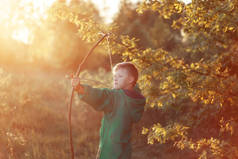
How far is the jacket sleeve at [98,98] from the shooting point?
95.0 inches

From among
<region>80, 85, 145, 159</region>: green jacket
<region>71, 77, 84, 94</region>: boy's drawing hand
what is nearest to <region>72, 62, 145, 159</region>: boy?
<region>80, 85, 145, 159</region>: green jacket

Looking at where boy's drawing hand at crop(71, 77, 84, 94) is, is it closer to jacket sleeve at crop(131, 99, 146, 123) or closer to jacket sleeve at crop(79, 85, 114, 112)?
jacket sleeve at crop(79, 85, 114, 112)

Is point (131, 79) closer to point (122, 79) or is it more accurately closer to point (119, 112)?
point (122, 79)

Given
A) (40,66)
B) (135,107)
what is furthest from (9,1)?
(40,66)

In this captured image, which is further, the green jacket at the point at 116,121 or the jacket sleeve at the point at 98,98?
the green jacket at the point at 116,121

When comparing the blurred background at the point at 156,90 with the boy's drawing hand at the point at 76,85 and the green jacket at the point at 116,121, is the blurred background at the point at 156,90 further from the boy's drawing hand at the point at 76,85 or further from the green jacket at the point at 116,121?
the boy's drawing hand at the point at 76,85

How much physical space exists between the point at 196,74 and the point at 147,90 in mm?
878

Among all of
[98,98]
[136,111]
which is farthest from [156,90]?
[98,98]

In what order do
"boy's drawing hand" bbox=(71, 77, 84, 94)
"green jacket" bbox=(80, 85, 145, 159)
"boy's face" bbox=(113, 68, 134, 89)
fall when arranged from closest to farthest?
"boy's drawing hand" bbox=(71, 77, 84, 94) → "green jacket" bbox=(80, 85, 145, 159) → "boy's face" bbox=(113, 68, 134, 89)

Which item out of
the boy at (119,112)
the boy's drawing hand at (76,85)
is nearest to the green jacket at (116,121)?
the boy at (119,112)

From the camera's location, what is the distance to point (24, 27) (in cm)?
823

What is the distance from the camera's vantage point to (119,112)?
8.77 feet

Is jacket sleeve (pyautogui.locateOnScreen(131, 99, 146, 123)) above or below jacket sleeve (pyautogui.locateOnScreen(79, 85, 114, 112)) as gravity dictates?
below

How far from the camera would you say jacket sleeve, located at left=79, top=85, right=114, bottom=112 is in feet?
7.92
